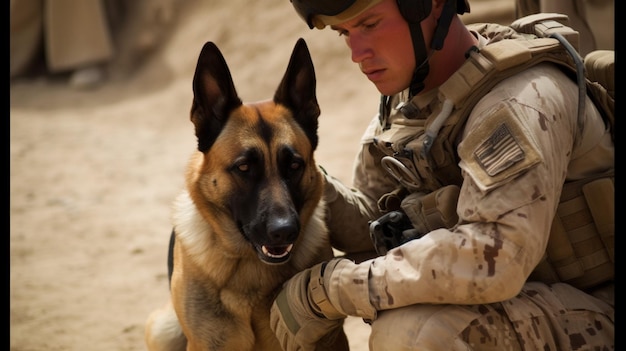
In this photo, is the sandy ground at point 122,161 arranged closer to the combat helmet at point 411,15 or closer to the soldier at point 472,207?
the soldier at point 472,207

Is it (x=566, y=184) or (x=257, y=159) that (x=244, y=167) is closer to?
(x=257, y=159)

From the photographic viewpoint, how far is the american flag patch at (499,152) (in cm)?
233

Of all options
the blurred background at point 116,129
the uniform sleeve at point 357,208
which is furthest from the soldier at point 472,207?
the blurred background at point 116,129

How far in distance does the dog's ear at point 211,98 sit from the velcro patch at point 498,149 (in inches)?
43.5

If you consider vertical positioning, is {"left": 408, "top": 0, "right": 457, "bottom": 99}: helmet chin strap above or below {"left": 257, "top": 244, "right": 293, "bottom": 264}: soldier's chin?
above

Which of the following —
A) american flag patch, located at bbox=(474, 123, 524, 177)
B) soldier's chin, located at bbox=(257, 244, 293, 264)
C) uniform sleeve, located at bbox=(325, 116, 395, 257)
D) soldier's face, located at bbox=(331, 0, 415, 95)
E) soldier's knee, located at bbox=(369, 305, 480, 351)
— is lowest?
uniform sleeve, located at bbox=(325, 116, 395, 257)

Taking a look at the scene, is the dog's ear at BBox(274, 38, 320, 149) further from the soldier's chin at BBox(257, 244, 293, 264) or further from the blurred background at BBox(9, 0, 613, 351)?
the blurred background at BBox(9, 0, 613, 351)

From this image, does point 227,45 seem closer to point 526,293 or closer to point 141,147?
point 141,147

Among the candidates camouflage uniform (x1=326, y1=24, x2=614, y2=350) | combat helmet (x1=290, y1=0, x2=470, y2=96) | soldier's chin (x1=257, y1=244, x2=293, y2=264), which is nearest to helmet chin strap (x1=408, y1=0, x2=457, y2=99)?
combat helmet (x1=290, y1=0, x2=470, y2=96)

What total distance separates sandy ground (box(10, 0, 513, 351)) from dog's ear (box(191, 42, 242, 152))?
1.52 m

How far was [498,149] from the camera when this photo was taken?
238cm

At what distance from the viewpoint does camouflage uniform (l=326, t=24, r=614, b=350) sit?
7.61ft

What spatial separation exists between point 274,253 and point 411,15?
1.09 m

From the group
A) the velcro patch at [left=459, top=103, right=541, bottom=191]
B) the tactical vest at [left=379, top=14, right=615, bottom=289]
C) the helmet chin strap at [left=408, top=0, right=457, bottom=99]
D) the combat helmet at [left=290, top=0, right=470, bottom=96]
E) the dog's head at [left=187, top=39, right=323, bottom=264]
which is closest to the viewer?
the velcro patch at [left=459, top=103, right=541, bottom=191]
